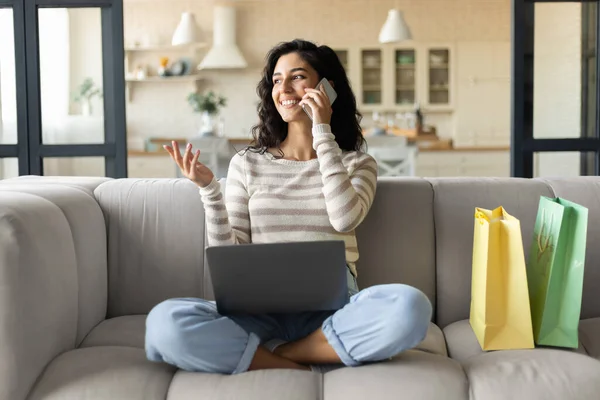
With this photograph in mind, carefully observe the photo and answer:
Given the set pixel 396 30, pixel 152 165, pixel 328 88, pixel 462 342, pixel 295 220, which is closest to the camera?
pixel 462 342

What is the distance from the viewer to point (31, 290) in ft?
5.30

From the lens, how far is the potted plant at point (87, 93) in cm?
288

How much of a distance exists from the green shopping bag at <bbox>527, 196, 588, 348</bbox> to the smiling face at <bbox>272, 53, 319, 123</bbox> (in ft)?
2.39

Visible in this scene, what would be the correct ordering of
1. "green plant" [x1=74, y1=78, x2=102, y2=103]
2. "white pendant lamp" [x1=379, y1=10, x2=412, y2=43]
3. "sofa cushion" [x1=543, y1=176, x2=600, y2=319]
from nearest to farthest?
"sofa cushion" [x1=543, y1=176, x2=600, y2=319] → "green plant" [x1=74, y1=78, x2=102, y2=103] → "white pendant lamp" [x1=379, y1=10, x2=412, y2=43]

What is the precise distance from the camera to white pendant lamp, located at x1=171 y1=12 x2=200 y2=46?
773 cm

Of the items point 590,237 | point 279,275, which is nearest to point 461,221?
point 590,237

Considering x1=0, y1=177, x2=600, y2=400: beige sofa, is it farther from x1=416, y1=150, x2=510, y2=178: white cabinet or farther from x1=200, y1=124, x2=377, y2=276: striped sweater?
x1=416, y1=150, x2=510, y2=178: white cabinet

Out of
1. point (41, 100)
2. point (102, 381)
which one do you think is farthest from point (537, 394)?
point (41, 100)

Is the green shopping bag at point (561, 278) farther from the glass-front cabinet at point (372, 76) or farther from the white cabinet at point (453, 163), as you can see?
the glass-front cabinet at point (372, 76)

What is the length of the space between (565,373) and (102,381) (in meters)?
0.96

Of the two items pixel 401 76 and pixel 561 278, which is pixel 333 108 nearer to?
pixel 561 278

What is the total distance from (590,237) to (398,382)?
3.08 ft

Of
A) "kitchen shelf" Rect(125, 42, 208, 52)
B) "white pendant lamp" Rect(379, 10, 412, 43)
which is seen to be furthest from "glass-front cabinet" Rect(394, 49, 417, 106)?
"kitchen shelf" Rect(125, 42, 208, 52)

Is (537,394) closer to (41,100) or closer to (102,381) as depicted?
(102,381)
